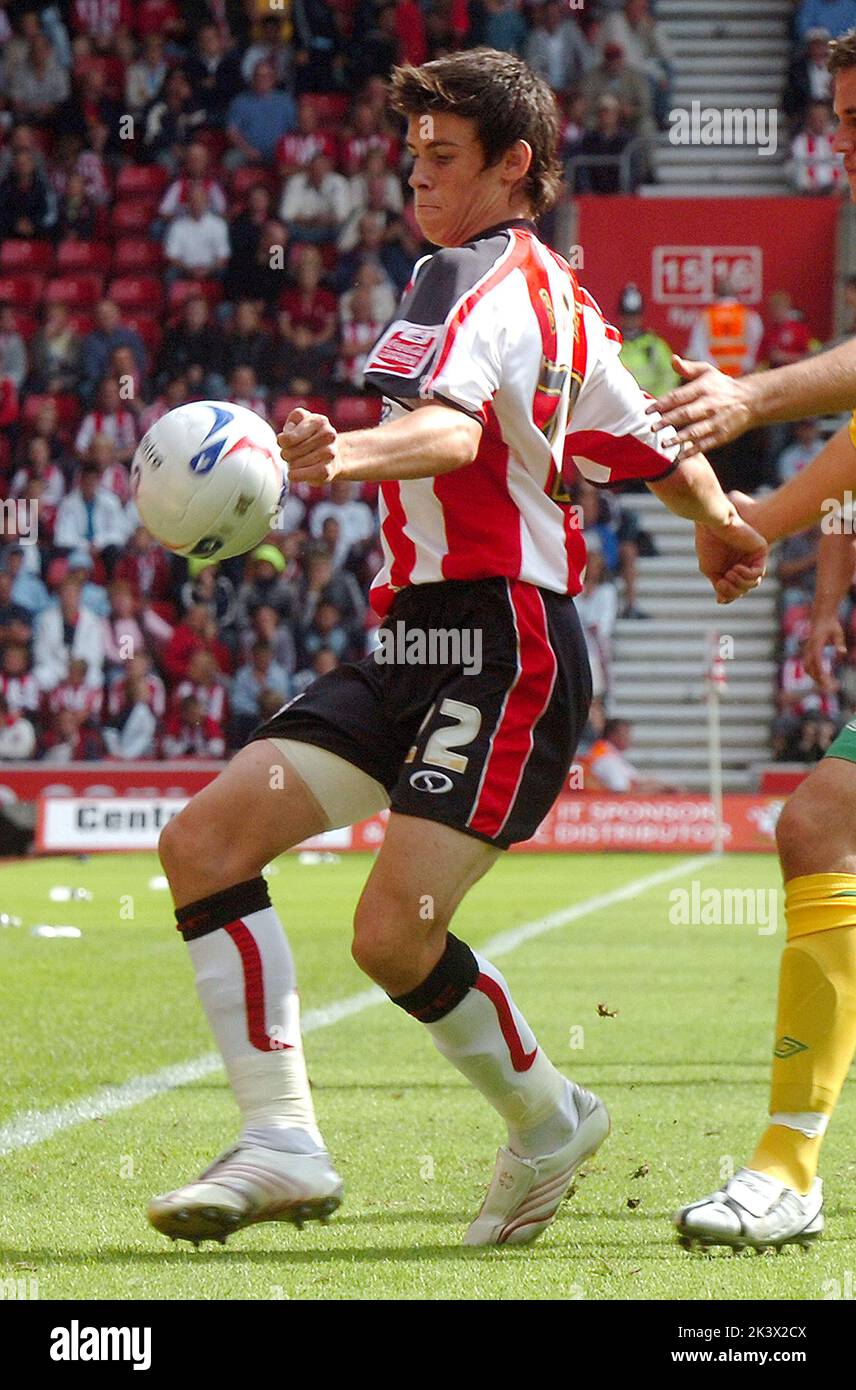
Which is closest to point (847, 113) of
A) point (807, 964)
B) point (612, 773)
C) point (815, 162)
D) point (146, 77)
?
point (807, 964)

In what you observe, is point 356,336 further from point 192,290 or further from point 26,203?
point 26,203

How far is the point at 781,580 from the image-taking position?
21312mm

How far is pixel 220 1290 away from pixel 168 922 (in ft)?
27.8

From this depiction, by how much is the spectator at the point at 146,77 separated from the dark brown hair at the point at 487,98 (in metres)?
20.2

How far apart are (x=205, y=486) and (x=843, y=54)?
1558mm

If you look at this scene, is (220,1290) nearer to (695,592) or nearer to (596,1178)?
(596,1178)

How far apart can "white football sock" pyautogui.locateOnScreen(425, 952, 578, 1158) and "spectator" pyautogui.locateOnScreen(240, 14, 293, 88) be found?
67.1 feet

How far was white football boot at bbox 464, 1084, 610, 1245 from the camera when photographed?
4.32 metres

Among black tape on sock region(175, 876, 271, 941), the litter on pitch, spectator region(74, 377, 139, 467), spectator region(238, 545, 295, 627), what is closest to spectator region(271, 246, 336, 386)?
spectator region(74, 377, 139, 467)

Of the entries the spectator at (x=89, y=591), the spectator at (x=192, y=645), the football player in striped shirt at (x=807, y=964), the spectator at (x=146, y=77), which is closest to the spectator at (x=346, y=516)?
the spectator at (x=192, y=645)

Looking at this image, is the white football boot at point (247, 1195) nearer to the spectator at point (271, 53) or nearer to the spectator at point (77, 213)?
the spectator at point (77, 213)

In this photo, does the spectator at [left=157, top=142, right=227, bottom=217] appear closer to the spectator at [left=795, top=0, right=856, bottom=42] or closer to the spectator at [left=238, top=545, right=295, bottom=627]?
the spectator at [left=238, top=545, right=295, bottom=627]

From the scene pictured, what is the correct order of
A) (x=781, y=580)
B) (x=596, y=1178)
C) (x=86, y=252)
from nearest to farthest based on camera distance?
1. (x=596, y=1178)
2. (x=781, y=580)
3. (x=86, y=252)
